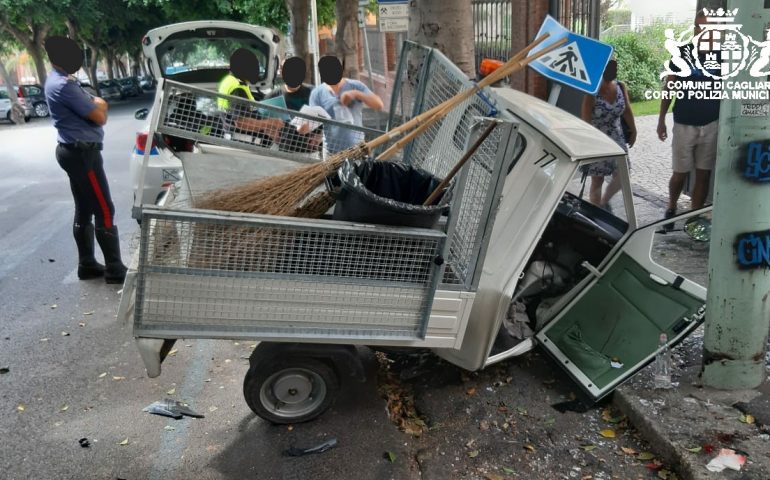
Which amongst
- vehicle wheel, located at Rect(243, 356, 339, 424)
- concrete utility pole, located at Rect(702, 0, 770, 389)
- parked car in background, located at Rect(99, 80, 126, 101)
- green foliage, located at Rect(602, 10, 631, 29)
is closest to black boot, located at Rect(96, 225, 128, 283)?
vehicle wheel, located at Rect(243, 356, 339, 424)

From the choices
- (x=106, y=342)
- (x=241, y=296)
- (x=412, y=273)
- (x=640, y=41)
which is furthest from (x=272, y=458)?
(x=640, y=41)

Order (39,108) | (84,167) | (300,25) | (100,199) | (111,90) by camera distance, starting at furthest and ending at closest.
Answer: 1. (111,90)
2. (39,108)
3. (300,25)
4. (100,199)
5. (84,167)

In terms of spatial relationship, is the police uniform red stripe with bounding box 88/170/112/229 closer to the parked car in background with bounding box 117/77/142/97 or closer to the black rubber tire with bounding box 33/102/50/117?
the black rubber tire with bounding box 33/102/50/117

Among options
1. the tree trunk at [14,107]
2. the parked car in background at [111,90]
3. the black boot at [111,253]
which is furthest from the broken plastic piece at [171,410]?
the parked car in background at [111,90]

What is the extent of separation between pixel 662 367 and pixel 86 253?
16.4 ft

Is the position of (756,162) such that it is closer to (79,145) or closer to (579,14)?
(79,145)

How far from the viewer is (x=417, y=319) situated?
3.54m

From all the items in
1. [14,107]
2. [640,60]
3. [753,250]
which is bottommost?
[753,250]

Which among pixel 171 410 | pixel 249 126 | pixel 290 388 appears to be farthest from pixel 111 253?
pixel 290 388

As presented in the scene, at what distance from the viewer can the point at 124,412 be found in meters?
4.03

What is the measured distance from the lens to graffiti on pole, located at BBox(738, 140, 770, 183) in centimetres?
350

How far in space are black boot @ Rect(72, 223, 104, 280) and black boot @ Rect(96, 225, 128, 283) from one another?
0.51ft

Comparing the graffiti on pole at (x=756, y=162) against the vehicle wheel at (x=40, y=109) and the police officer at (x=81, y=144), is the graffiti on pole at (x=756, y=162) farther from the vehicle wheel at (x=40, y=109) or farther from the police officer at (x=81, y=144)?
the vehicle wheel at (x=40, y=109)

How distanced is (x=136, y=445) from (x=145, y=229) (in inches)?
51.8
